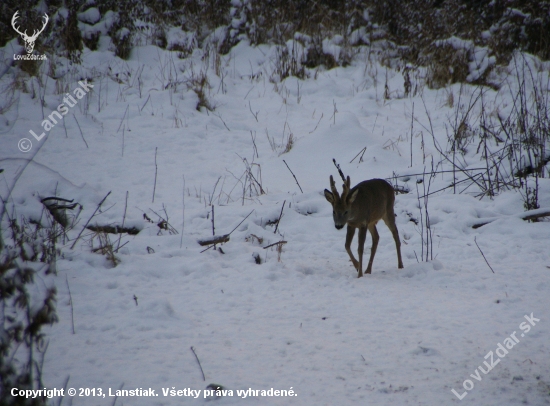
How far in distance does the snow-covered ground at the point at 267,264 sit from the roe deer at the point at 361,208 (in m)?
0.30

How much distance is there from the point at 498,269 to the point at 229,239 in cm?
288

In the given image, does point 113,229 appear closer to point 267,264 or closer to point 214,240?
point 214,240

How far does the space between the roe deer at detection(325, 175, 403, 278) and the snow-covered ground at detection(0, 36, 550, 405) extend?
30 centimetres

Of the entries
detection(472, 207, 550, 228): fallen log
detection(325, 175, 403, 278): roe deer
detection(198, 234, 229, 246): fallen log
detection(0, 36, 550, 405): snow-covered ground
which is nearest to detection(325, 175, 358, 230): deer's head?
detection(325, 175, 403, 278): roe deer

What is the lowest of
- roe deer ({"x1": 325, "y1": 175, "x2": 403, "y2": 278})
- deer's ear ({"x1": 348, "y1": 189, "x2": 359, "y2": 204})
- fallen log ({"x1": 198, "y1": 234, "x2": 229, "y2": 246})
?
fallen log ({"x1": 198, "y1": 234, "x2": 229, "y2": 246})

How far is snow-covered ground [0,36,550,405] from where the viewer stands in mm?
3098

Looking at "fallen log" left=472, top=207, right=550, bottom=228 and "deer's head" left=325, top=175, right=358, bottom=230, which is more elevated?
"deer's head" left=325, top=175, right=358, bottom=230

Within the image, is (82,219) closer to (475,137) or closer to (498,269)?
(498,269)

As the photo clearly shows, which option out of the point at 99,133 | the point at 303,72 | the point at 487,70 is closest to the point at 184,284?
the point at 99,133

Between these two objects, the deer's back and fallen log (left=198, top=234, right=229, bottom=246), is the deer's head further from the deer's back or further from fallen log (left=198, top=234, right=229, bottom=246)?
fallen log (left=198, top=234, right=229, bottom=246)

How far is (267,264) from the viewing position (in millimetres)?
5066

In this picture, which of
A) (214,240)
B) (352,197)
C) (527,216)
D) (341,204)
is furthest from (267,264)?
(527,216)

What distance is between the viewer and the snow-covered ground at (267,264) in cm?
310

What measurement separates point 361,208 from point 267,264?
1126 millimetres
